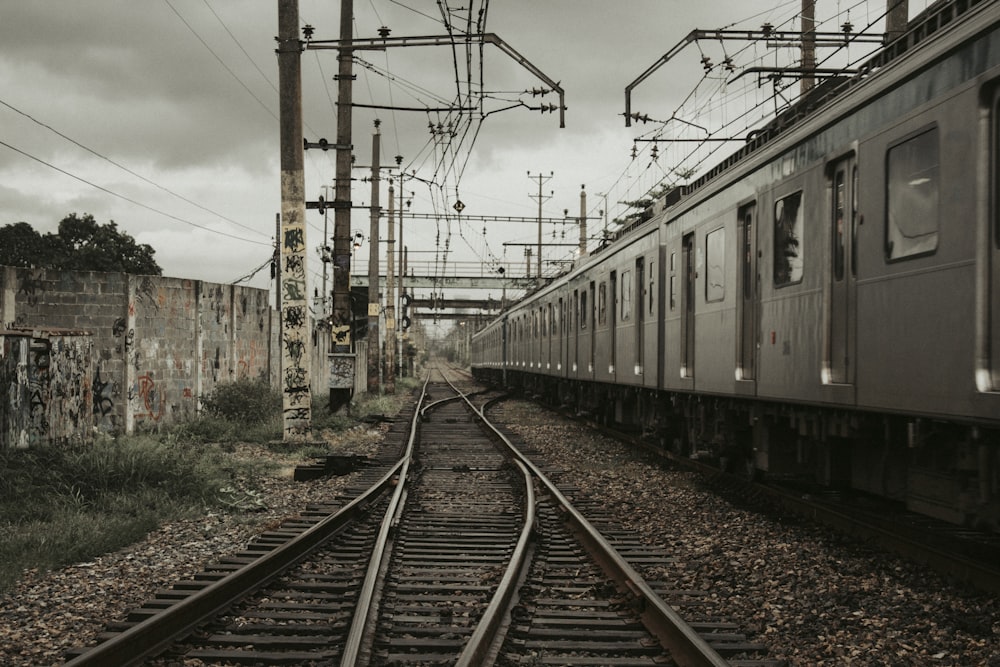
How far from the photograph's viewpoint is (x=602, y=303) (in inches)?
704

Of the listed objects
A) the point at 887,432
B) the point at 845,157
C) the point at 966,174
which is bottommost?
the point at 887,432

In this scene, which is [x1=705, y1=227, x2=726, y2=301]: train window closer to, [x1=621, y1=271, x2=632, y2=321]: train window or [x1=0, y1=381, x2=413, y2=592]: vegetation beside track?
[x1=621, y1=271, x2=632, y2=321]: train window

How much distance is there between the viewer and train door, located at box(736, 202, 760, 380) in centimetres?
930

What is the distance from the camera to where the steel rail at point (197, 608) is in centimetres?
443

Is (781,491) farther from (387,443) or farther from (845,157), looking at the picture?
(387,443)

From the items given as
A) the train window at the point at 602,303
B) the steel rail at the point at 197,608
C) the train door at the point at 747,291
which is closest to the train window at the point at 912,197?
the train door at the point at 747,291

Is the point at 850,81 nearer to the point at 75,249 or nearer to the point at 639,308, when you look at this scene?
the point at 639,308

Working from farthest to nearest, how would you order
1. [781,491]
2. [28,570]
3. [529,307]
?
[529,307] < [781,491] < [28,570]

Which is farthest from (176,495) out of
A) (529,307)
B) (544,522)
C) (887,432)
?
(529,307)

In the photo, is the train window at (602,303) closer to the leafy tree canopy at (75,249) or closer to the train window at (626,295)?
the train window at (626,295)

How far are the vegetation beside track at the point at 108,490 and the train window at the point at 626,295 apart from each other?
5282mm

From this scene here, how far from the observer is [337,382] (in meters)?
19.7

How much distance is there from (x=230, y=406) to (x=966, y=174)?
14563 millimetres

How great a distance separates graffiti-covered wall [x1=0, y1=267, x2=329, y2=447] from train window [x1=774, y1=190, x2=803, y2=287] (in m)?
8.20
